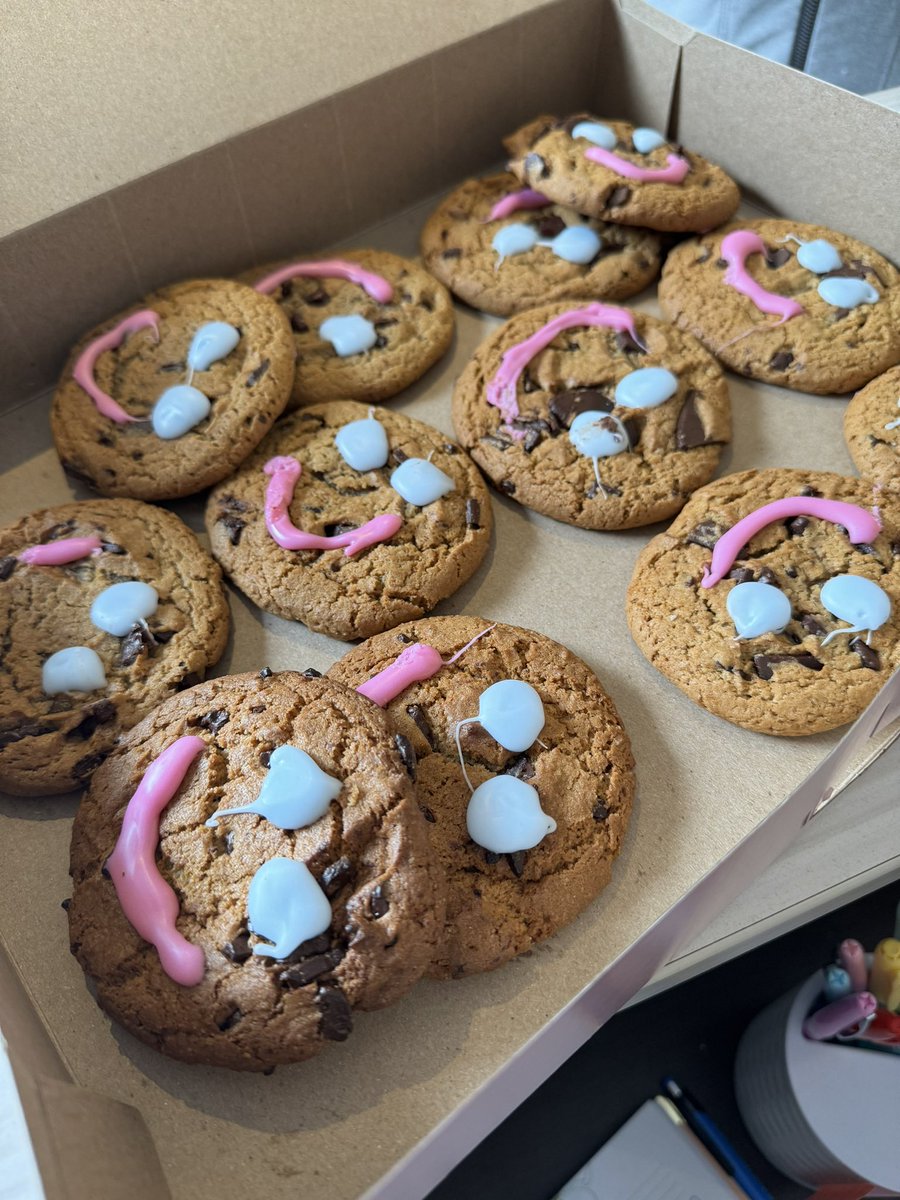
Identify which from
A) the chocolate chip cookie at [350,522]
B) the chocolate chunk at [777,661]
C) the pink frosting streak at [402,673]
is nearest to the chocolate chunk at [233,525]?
the chocolate chip cookie at [350,522]

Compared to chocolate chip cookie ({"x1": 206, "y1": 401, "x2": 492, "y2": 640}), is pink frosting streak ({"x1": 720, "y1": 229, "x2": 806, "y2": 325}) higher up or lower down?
higher up

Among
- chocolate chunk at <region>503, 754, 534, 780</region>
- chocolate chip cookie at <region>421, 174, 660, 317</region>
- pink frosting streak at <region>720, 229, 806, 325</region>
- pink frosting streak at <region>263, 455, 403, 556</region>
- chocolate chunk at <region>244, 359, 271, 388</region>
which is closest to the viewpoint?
chocolate chunk at <region>503, 754, 534, 780</region>

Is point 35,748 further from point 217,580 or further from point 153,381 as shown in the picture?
point 153,381

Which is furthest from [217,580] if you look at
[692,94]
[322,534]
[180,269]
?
[692,94]

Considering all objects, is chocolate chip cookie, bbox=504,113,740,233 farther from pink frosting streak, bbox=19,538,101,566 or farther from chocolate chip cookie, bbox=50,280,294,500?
pink frosting streak, bbox=19,538,101,566

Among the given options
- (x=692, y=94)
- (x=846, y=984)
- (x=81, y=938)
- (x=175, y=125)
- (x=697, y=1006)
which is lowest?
(x=697, y=1006)

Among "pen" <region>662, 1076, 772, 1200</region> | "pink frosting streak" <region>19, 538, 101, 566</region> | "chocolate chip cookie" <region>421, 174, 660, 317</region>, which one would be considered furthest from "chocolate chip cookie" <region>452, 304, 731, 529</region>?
"pen" <region>662, 1076, 772, 1200</region>

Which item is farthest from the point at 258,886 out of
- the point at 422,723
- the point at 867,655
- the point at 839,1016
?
the point at 839,1016

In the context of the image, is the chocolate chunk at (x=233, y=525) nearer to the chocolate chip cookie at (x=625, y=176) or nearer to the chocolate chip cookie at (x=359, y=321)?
the chocolate chip cookie at (x=359, y=321)
